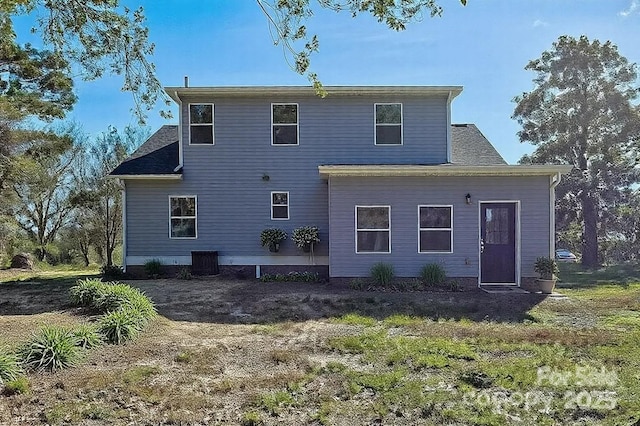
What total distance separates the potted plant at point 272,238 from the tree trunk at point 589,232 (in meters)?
14.5

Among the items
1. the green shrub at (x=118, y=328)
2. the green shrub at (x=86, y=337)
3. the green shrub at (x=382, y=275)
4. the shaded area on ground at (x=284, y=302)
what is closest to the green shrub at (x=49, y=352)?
the green shrub at (x=86, y=337)

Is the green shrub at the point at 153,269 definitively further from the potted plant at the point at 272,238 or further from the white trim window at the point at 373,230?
the white trim window at the point at 373,230

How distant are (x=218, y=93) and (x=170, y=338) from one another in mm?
8290

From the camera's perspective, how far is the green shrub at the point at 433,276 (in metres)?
10.8

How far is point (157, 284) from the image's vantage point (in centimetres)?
1123

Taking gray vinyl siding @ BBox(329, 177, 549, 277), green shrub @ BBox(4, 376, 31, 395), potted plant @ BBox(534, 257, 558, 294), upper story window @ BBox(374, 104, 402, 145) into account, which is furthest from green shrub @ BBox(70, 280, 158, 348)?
potted plant @ BBox(534, 257, 558, 294)

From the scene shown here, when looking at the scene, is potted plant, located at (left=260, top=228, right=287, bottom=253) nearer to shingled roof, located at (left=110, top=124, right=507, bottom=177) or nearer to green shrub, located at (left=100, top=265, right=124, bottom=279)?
shingled roof, located at (left=110, top=124, right=507, bottom=177)

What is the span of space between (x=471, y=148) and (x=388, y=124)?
108 inches

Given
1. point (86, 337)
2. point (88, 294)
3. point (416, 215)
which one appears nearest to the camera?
point (86, 337)

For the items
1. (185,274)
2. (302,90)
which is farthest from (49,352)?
(302,90)

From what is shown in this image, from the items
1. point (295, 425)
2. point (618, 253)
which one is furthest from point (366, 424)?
A: point (618, 253)

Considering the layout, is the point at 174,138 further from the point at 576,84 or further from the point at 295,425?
the point at 576,84

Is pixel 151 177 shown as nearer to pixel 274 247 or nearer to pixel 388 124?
pixel 274 247

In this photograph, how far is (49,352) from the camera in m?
4.89
